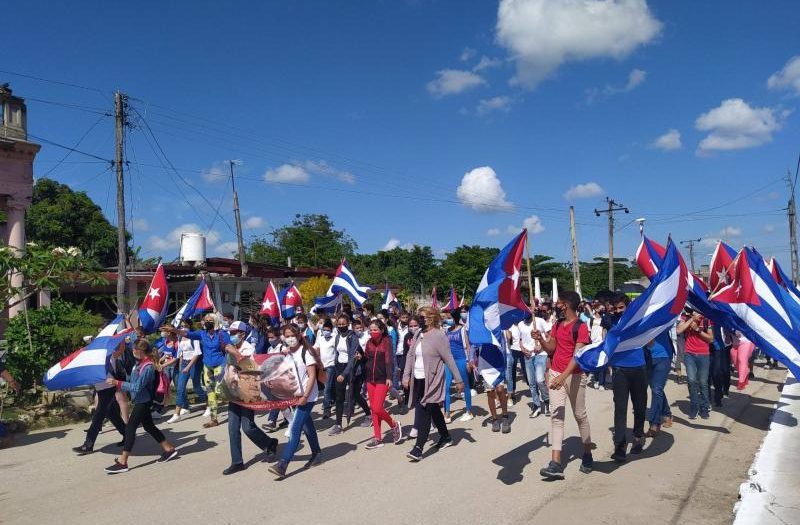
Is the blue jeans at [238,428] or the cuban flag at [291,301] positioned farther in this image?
the cuban flag at [291,301]

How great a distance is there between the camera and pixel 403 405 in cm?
1043

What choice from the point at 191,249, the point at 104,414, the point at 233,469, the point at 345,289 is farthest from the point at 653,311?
the point at 191,249

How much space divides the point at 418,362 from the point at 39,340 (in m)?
7.05

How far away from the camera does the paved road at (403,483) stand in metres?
5.16

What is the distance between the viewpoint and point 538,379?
361 inches

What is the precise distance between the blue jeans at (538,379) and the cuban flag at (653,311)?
2775 mm

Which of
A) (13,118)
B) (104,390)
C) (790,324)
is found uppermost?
(13,118)

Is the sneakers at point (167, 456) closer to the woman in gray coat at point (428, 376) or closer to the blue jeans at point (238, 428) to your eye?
the blue jeans at point (238, 428)

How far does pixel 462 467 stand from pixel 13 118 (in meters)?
18.3

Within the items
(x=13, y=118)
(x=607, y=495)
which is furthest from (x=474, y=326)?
(x=13, y=118)

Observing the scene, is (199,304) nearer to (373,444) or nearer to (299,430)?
(373,444)

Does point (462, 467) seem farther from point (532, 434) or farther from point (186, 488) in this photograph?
point (186, 488)

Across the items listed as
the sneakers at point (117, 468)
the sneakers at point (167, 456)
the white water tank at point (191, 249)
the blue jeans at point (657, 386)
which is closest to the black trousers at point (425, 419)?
the blue jeans at point (657, 386)

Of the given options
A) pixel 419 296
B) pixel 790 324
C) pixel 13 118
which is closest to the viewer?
pixel 790 324
